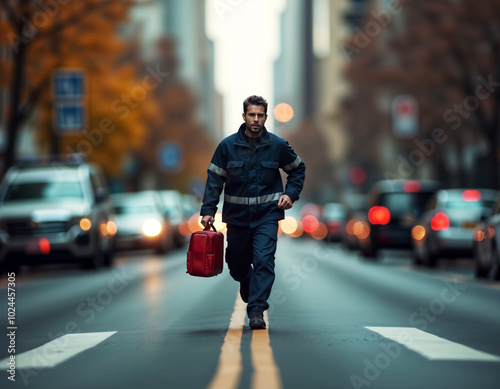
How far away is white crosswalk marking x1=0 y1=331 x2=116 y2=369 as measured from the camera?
25.5ft

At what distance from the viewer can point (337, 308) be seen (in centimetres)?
1239

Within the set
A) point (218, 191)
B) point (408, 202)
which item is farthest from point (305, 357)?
point (408, 202)

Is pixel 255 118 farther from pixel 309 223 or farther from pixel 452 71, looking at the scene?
pixel 309 223

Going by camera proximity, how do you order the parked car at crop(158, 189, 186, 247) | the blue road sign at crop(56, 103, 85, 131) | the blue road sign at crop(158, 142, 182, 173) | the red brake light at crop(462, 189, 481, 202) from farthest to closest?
1. the blue road sign at crop(158, 142, 182, 173)
2. the parked car at crop(158, 189, 186, 247)
3. the blue road sign at crop(56, 103, 85, 131)
4. the red brake light at crop(462, 189, 481, 202)

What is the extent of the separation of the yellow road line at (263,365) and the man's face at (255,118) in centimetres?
177

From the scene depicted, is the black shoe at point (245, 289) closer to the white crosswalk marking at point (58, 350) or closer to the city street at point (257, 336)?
the city street at point (257, 336)

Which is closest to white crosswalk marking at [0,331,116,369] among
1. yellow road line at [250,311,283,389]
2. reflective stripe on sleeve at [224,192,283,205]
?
yellow road line at [250,311,283,389]

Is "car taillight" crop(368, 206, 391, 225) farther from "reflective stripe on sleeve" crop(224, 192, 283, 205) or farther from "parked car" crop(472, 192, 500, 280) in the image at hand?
"reflective stripe on sleeve" crop(224, 192, 283, 205)

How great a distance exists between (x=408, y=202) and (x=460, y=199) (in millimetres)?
4747

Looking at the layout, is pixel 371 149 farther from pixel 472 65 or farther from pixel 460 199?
pixel 460 199

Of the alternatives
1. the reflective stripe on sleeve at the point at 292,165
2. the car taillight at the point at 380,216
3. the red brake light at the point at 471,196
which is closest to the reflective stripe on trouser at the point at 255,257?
the reflective stripe on sleeve at the point at 292,165

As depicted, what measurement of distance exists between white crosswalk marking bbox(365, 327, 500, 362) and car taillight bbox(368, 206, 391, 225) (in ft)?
53.6

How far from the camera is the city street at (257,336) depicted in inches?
275

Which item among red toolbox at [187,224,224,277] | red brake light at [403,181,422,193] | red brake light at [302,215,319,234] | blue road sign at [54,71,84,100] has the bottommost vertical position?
red brake light at [302,215,319,234]
